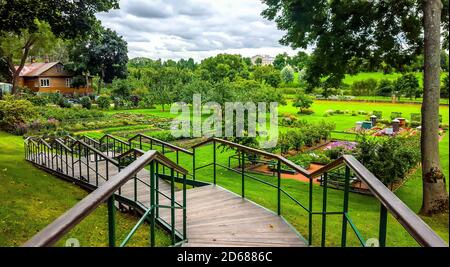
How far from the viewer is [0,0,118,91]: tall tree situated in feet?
32.2

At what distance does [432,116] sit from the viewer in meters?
7.93

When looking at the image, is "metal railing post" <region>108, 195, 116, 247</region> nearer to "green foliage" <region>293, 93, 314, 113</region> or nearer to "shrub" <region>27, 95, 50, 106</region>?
"shrub" <region>27, 95, 50, 106</region>

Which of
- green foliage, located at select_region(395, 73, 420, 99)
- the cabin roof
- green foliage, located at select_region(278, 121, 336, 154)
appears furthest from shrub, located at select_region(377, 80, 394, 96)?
the cabin roof

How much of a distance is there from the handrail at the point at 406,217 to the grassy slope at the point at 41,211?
309 cm

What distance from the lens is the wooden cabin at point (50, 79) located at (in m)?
40.1

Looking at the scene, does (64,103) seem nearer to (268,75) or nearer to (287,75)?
(268,75)

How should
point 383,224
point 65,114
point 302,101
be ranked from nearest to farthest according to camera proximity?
1. point 383,224
2. point 65,114
3. point 302,101

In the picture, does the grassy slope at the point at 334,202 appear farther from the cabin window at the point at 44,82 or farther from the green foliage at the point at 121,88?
the cabin window at the point at 44,82

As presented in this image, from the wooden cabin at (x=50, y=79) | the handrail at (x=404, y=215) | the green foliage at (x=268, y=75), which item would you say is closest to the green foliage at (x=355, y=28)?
the handrail at (x=404, y=215)

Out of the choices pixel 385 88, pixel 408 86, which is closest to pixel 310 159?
pixel 408 86

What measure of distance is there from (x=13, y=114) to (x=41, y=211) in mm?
15975

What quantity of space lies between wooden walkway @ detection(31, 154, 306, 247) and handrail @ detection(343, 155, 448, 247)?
2095 mm

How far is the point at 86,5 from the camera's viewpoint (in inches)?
421
